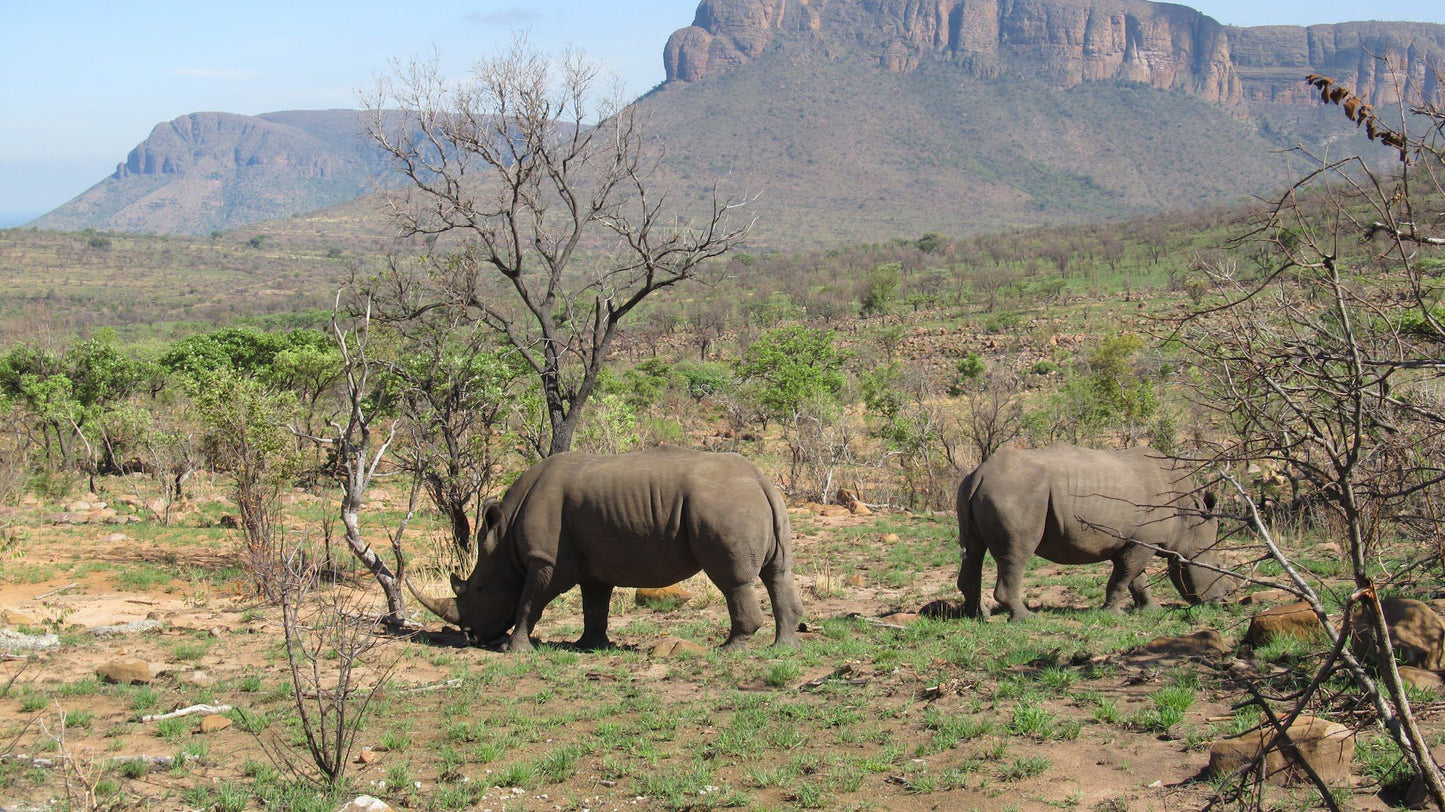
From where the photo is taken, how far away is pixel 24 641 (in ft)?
36.2

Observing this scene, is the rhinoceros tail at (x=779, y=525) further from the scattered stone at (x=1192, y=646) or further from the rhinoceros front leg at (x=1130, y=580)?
the rhinoceros front leg at (x=1130, y=580)

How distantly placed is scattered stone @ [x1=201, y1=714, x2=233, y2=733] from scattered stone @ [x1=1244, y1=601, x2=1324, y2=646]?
8090 millimetres

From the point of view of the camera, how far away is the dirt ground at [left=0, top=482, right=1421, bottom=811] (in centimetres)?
669

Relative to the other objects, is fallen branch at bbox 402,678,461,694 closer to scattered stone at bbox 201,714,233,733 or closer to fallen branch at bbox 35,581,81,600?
scattered stone at bbox 201,714,233,733

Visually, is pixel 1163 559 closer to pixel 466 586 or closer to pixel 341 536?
pixel 466 586

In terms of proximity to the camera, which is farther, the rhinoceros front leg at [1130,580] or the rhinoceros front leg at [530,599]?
the rhinoceros front leg at [1130,580]

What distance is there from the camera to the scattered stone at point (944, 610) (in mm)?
12008

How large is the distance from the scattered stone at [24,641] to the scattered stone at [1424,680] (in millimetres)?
11788

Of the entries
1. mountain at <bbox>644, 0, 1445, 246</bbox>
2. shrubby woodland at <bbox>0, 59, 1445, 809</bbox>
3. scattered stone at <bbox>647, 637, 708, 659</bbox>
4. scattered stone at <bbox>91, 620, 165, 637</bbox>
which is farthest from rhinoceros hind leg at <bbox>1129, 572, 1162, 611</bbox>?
mountain at <bbox>644, 0, 1445, 246</bbox>

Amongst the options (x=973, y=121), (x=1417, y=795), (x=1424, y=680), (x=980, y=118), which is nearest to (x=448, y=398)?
(x=1424, y=680)

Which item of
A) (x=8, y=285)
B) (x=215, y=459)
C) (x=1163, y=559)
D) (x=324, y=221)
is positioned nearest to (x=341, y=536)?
(x=215, y=459)

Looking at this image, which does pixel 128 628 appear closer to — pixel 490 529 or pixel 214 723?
pixel 490 529

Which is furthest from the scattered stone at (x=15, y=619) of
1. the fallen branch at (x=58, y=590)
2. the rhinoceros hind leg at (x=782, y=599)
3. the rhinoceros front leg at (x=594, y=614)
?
the rhinoceros hind leg at (x=782, y=599)

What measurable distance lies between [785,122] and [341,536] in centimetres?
14651
